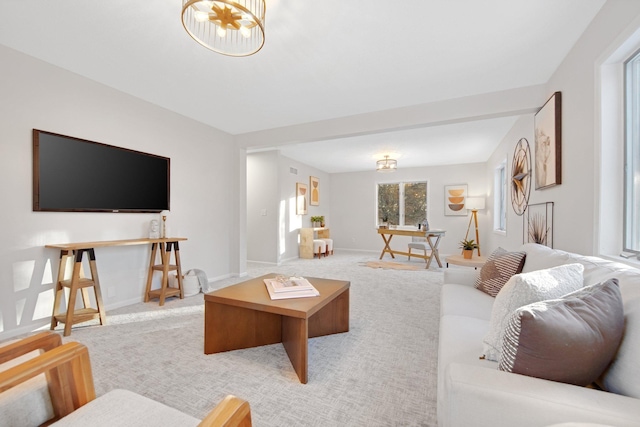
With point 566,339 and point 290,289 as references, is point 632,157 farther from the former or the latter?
point 290,289

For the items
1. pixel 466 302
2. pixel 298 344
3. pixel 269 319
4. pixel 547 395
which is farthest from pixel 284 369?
pixel 547 395

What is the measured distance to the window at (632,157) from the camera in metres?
1.60

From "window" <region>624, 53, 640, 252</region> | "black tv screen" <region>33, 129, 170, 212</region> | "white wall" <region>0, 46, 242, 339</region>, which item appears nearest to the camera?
"window" <region>624, 53, 640, 252</region>

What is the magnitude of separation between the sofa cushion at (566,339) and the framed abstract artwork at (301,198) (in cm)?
583

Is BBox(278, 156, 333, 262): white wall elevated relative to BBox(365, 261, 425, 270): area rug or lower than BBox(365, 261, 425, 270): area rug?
elevated

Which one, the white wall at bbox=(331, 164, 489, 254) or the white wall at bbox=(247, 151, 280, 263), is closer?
the white wall at bbox=(247, 151, 280, 263)

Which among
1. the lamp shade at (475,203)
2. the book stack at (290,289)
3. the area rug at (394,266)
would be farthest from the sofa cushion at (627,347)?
the lamp shade at (475,203)

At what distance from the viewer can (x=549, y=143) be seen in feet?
8.06

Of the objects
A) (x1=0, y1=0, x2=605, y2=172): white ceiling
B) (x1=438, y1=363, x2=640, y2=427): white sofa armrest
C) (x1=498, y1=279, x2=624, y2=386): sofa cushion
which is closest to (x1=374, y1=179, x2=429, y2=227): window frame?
(x1=0, y1=0, x2=605, y2=172): white ceiling

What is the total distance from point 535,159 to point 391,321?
2.26 m

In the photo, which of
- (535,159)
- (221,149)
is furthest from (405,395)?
(221,149)

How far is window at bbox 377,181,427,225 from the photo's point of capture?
7273 millimetres

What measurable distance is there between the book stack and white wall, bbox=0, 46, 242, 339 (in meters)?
2.00

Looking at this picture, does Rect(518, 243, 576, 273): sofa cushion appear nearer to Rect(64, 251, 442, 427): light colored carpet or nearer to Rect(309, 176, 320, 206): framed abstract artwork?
Rect(64, 251, 442, 427): light colored carpet
